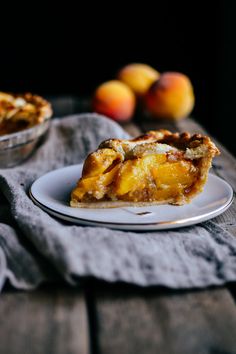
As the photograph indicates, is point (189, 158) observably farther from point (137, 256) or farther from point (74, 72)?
point (74, 72)

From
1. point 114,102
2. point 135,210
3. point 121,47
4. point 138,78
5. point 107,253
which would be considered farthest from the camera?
point 121,47

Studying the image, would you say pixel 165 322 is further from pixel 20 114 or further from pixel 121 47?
pixel 121 47

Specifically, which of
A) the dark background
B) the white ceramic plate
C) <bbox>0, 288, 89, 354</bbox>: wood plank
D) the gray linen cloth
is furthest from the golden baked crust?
the dark background

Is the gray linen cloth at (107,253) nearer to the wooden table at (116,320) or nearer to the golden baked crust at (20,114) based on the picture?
the wooden table at (116,320)

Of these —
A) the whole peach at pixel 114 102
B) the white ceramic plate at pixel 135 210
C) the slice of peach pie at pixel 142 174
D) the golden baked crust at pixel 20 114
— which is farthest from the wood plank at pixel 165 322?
the whole peach at pixel 114 102

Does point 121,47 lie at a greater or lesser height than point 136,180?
lesser

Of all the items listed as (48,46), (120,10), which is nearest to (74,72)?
(48,46)

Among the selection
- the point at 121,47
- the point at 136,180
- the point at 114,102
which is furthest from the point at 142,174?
the point at 121,47

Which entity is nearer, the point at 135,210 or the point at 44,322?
the point at 44,322
